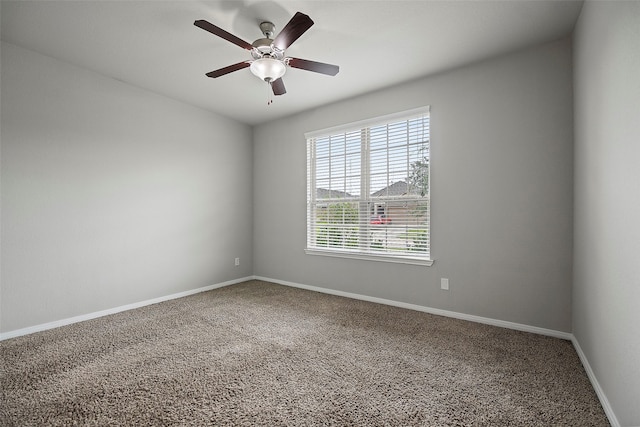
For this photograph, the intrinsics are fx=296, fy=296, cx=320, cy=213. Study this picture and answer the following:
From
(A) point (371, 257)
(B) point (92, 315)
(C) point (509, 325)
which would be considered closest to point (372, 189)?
(A) point (371, 257)

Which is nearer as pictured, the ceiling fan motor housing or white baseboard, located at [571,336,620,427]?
white baseboard, located at [571,336,620,427]

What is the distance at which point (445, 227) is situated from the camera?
3184 mm

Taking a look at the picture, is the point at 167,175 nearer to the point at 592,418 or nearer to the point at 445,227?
the point at 445,227

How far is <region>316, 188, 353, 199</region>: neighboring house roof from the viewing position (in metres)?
4.06

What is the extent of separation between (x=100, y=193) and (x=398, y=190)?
3367mm

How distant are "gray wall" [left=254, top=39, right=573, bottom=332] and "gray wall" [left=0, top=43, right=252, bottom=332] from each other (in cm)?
232

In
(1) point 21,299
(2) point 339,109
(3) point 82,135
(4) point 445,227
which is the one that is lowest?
(1) point 21,299

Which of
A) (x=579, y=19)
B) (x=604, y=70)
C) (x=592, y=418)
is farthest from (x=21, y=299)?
(x=579, y=19)

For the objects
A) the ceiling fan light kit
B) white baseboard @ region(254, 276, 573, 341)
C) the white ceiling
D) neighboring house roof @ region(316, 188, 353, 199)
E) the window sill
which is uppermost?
the white ceiling

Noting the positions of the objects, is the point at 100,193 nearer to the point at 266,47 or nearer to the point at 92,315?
the point at 92,315

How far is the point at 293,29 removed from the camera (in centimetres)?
198

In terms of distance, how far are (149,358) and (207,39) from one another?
8.79 feet

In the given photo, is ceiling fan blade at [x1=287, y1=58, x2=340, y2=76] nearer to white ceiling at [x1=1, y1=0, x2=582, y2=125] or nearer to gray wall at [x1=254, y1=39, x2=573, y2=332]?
white ceiling at [x1=1, y1=0, x2=582, y2=125]

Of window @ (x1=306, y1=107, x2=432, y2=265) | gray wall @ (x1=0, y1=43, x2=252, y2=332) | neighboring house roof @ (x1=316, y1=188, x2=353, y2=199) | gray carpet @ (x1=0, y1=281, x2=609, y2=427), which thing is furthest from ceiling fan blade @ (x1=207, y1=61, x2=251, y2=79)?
gray carpet @ (x1=0, y1=281, x2=609, y2=427)
